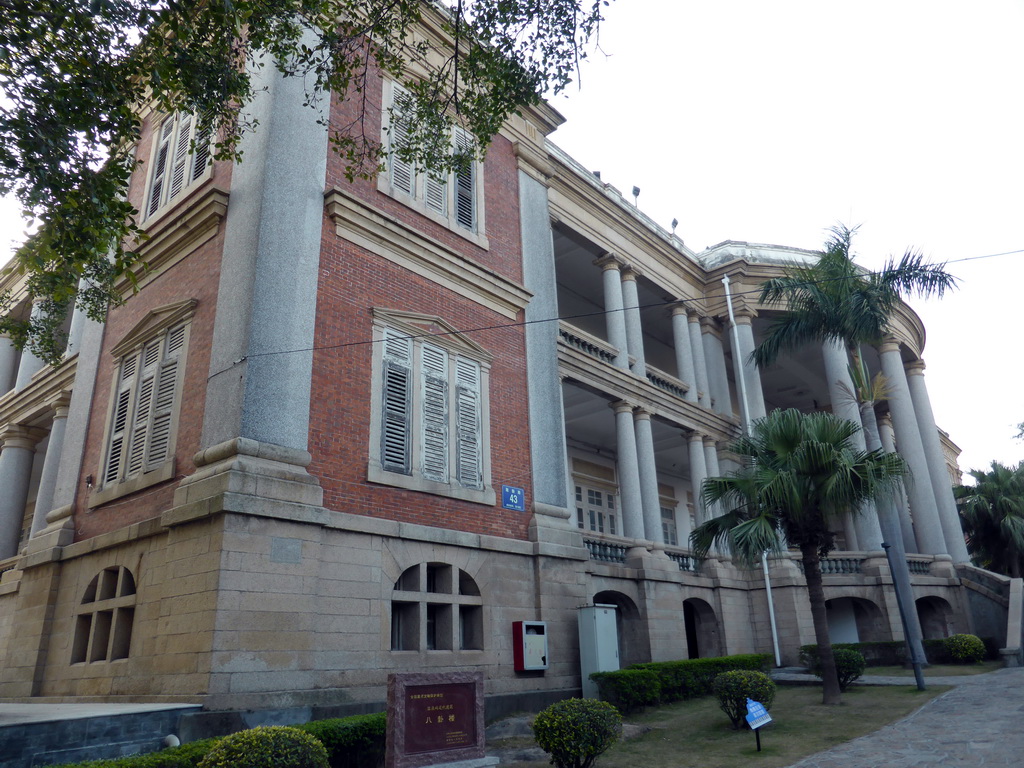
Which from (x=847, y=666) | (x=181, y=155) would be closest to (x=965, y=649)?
(x=847, y=666)

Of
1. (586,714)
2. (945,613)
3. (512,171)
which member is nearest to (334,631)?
(586,714)

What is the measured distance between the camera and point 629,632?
1825 cm

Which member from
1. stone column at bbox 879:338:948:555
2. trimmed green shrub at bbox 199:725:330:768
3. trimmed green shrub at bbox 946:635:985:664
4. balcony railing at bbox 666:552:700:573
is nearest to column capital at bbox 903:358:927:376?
stone column at bbox 879:338:948:555

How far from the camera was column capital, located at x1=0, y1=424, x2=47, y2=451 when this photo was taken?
21.0m

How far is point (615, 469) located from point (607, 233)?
9087mm

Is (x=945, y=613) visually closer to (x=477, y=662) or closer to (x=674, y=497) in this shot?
(x=674, y=497)

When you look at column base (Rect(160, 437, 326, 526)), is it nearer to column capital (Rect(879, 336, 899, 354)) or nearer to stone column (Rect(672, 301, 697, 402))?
stone column (Rect(672, 301, 697, 402))

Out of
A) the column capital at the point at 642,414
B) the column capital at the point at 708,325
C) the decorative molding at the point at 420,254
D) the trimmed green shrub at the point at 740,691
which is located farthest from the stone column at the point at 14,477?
the column capital at the point at 708,325

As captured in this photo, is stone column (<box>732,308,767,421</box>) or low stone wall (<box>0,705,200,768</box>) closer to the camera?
low stone wall (<box>0,705,200,768</box>)

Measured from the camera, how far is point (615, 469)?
93.3ft

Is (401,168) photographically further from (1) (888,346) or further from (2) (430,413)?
(1) (888,346)

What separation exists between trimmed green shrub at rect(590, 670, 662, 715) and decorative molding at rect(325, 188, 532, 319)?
730cm

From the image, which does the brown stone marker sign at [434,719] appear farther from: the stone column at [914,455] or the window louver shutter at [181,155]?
the stone column at [914,455]

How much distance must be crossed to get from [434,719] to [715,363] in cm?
2019
